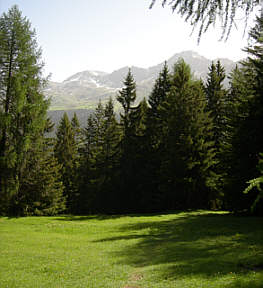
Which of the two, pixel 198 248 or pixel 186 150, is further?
pixel 186 150

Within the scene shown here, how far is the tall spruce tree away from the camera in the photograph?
25.5 m

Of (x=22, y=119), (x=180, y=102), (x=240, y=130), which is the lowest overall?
(x=240, y=130)

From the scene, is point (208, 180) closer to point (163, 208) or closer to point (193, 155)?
point (193, 155)

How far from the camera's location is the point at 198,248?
12664mm

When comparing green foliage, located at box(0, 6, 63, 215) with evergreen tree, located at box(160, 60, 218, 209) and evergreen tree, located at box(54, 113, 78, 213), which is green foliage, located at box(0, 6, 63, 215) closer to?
evergreen tree, located at box(160, 60, 218, 209)

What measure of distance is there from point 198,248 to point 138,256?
291 centimetres

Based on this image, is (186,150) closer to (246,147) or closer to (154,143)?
(154,143)

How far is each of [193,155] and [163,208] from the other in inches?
339

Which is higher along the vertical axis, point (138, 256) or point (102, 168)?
point (102, 168)

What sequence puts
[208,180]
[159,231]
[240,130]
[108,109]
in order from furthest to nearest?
[108,109] < [208,180] < [240,130] < [159,231]

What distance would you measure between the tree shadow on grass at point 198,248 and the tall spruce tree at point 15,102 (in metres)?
13.4

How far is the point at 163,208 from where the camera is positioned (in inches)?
1374

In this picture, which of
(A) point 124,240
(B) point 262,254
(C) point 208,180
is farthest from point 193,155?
(B) point 262,254

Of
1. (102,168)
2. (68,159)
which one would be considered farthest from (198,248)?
(68,159)
